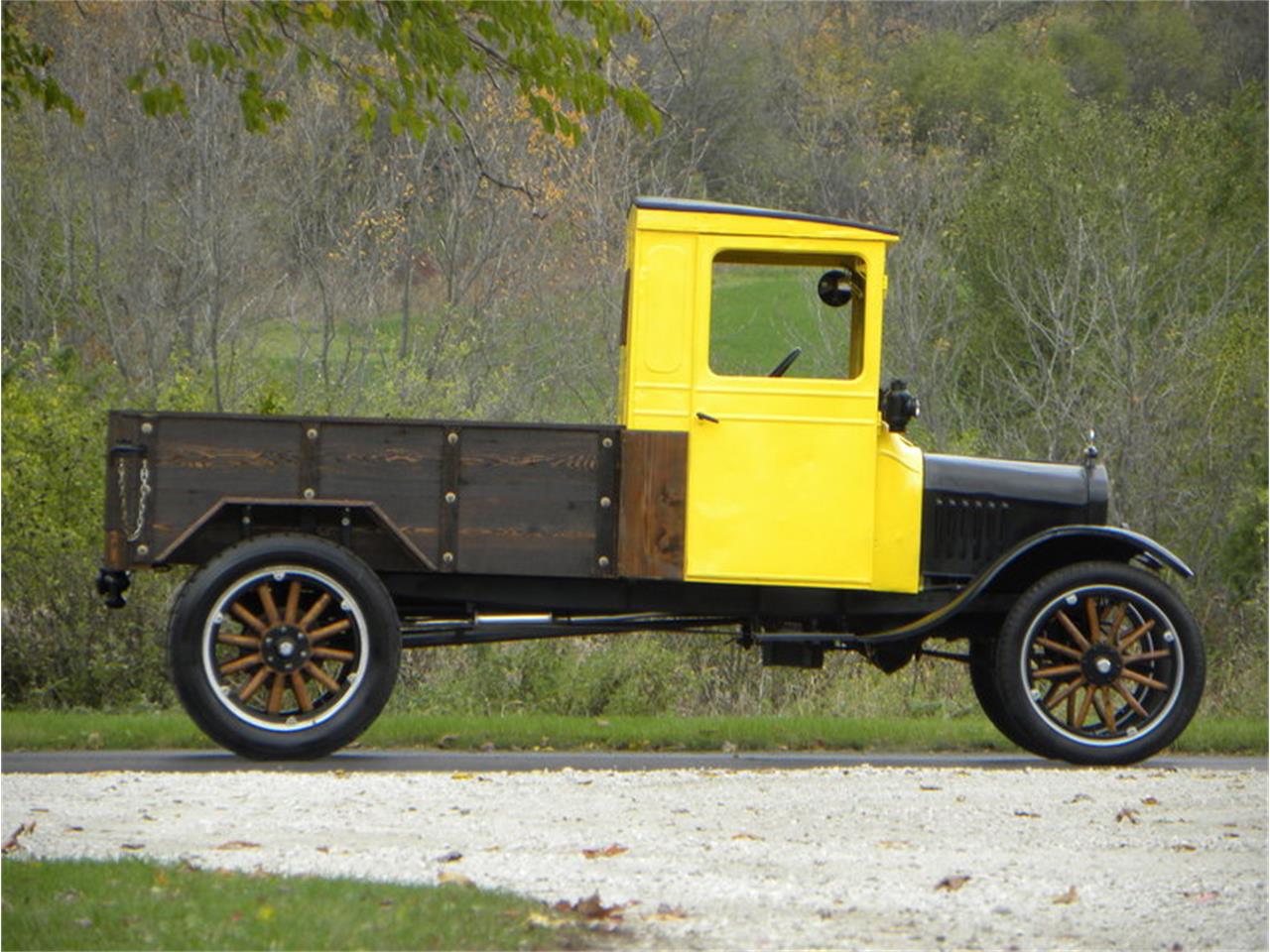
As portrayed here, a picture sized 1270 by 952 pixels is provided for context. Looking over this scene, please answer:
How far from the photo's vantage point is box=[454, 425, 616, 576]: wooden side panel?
32.4ft

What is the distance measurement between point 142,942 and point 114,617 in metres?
9.62

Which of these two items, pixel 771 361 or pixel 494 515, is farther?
pixel 771 361

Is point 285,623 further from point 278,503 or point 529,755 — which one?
point 529,755

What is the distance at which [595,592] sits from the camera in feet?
33.8

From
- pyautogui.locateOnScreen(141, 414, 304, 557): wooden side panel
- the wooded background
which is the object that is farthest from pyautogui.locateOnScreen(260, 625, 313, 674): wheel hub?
the wooded background

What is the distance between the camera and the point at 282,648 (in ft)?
32.1

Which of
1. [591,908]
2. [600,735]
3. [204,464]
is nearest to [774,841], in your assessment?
[591,908]

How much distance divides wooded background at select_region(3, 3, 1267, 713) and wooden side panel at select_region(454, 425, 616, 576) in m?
6.61

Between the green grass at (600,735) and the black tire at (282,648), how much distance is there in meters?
1.20

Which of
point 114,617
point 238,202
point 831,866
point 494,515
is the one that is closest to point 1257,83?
point 238,202

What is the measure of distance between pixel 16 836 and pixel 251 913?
175cm

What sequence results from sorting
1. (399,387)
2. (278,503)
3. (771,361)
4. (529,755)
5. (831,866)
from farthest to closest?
(771,361)
(399,387)
(529,755)
(278,503)
(831,866)

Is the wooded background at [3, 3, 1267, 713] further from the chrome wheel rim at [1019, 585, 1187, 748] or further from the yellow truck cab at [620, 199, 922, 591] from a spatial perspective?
the yellow truck cab at [620, 199, 922, 591]

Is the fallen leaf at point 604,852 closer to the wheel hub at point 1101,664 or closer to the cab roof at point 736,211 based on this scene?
the wheel hub at point 1101,664
